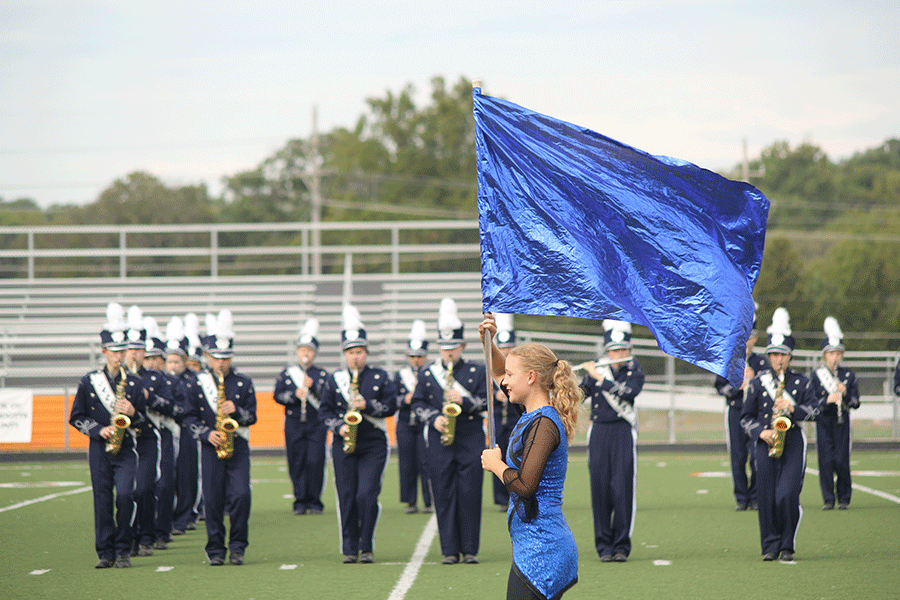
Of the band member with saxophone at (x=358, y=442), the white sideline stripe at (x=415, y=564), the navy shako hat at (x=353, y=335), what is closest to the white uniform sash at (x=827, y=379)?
the white sideline stripe at (x=415, y=564)

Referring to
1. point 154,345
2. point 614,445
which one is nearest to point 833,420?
point 614,445

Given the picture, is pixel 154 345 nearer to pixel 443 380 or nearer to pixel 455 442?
pixel 443 380

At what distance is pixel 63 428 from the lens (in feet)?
63.1

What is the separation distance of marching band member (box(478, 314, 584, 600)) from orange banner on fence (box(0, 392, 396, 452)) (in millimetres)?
14610

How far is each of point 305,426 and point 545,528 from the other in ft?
28.6

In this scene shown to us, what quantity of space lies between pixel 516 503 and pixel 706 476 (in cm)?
1164

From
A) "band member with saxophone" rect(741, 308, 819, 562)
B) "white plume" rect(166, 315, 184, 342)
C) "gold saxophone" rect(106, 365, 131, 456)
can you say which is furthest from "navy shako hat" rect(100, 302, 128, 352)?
"band member with saxophone" rect(741, 308, 819, 562)

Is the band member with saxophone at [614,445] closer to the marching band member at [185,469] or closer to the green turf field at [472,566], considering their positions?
the green turf field at [472,566]

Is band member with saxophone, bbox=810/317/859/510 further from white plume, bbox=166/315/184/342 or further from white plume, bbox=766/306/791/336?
white plume, bbox=166/315/184/342

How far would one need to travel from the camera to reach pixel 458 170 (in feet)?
156

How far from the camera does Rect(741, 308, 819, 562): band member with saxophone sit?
8.77m

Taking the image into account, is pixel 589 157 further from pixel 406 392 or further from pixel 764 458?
pixel 406 392

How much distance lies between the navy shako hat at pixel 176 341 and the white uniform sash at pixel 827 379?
7.19 m

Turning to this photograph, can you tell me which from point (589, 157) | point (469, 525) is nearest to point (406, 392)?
point (469, 525)
